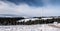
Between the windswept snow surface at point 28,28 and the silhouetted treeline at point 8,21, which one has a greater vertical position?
the silhouetted treeline at point 8,21

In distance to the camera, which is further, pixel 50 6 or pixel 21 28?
pixel 50 6

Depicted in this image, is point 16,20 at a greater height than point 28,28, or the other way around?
point 16,20

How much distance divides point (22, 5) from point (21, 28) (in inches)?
19.4

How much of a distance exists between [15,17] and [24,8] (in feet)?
0.90

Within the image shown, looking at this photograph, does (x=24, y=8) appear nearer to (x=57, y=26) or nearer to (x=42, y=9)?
(x=42, y=9)

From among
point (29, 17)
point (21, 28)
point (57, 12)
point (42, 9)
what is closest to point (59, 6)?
→ point (57, 12)

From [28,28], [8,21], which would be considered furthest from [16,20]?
[28,28]

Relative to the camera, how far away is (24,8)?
2.01 meters

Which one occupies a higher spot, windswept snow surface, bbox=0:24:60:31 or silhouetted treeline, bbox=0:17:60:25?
silhouetted treeline, bbox=0:17:60:25

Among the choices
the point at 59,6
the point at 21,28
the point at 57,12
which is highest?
the point at 59,6

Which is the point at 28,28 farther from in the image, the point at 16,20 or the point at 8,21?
the point at 8,21

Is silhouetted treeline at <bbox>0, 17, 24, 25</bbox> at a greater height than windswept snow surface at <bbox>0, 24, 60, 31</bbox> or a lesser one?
greater

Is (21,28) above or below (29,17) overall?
below

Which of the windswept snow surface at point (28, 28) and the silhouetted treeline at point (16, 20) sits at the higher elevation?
the silhouetted treeline at point (16, 20)
